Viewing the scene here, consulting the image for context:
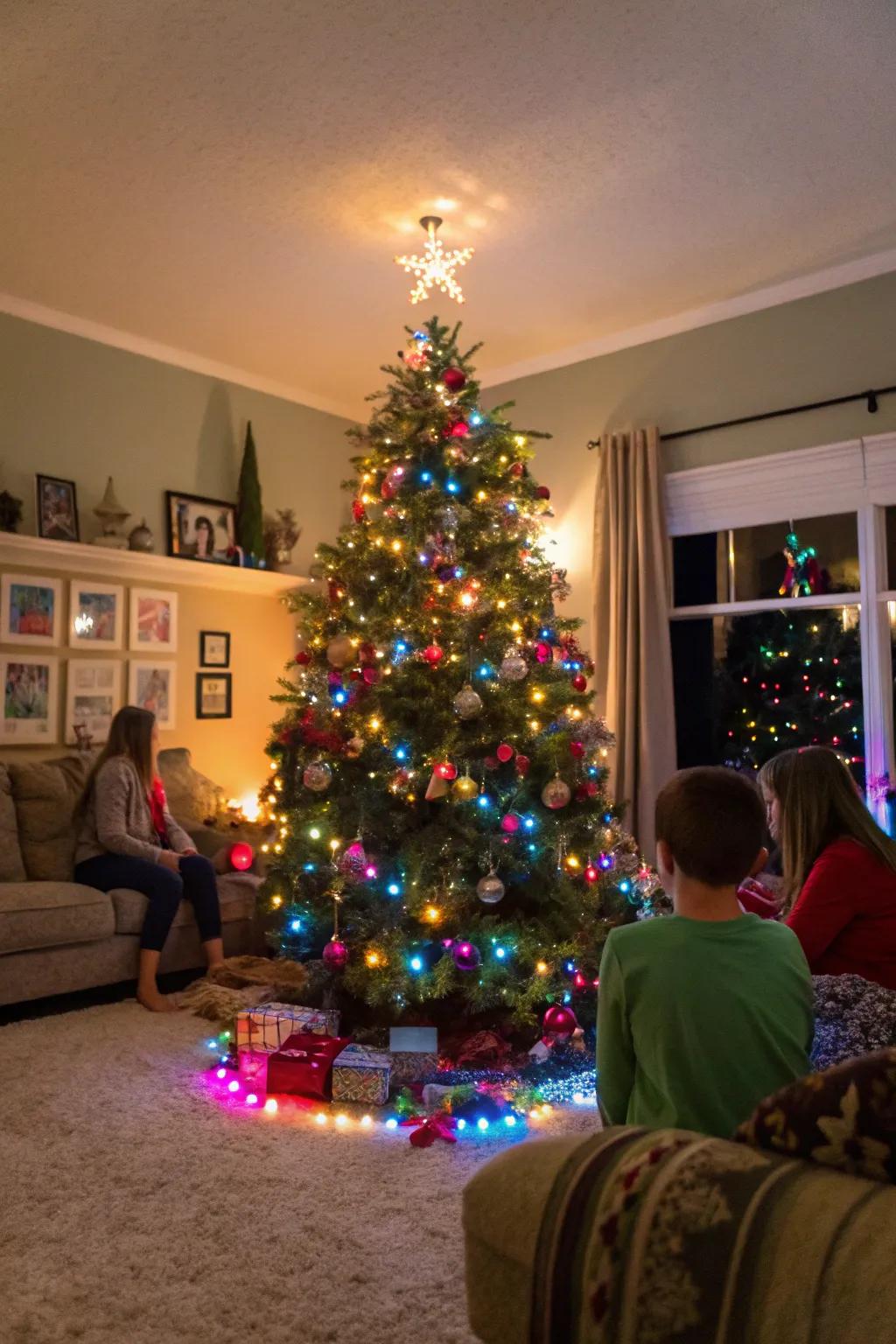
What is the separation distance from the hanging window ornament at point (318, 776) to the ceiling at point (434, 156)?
7.15 feet

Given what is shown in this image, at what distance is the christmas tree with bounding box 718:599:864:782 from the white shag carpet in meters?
2.60

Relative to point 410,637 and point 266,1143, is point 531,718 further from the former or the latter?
point 266,1143

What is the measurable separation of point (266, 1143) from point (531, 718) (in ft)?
5.00

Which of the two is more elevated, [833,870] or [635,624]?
[635,624]

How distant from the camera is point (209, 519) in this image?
5.48 m

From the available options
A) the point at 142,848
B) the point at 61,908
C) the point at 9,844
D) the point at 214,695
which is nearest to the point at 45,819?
the point at 9,844

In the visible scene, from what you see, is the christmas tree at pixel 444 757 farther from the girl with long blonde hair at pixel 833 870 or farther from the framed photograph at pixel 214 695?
the framed photograph at pixel 214 695

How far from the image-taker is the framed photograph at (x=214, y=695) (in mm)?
5438

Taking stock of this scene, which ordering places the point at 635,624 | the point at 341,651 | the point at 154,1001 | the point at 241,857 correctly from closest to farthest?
the point at 341,651 < the point at 154,1001 < the point at 241,857 < the point at 635,624

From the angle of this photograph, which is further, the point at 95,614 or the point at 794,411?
the point at 95,614

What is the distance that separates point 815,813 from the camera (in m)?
2.17

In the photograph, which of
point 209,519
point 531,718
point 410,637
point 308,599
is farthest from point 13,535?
point 531,718

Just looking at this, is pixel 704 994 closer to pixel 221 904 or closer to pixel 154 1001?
pixel 154 1001

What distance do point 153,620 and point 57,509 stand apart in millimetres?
757
